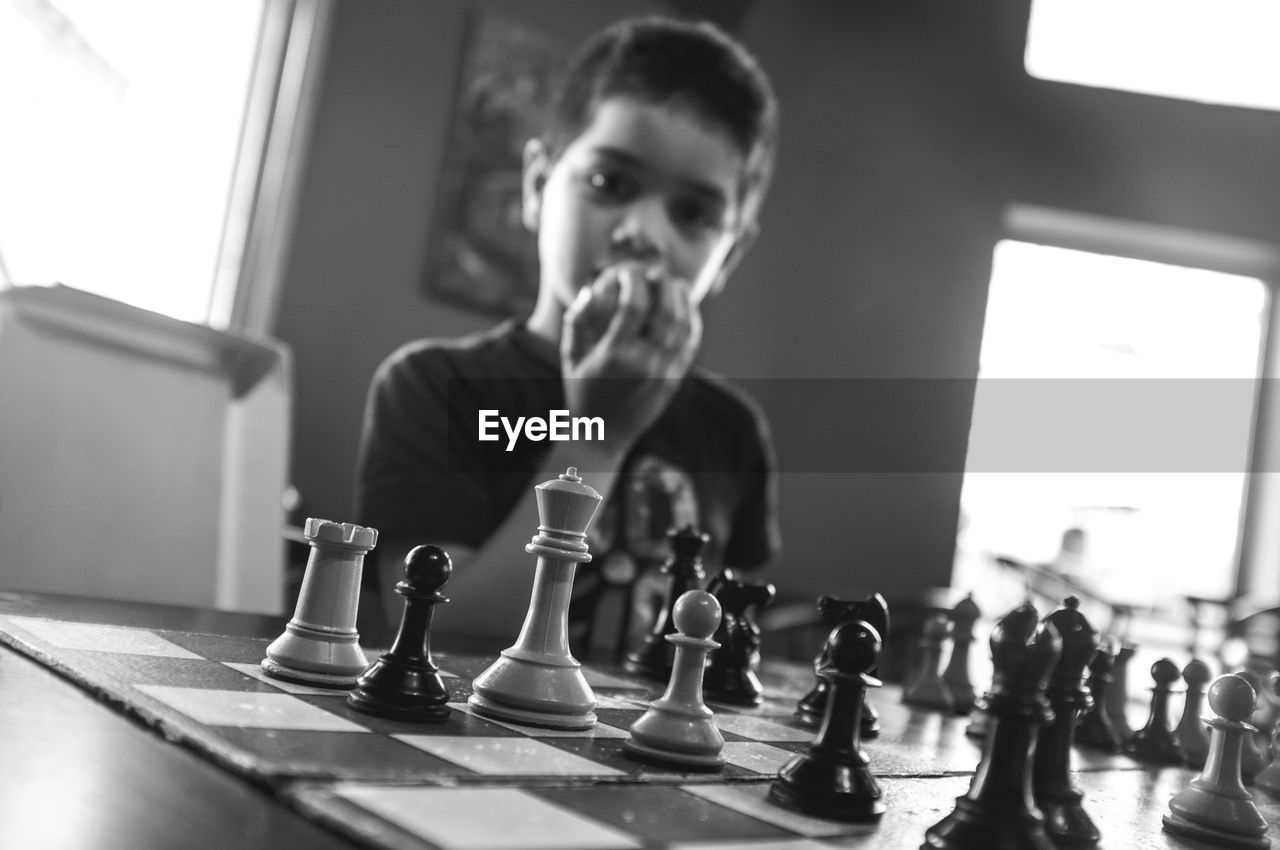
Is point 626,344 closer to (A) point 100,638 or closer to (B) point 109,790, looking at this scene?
(A) point 100,638

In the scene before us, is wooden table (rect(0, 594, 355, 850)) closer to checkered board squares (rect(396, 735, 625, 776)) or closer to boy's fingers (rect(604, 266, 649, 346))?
checkered board squares (rect(396, 735, 625, 776))

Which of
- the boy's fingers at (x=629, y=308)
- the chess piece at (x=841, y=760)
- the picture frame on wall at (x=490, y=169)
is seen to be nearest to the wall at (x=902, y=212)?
the picture frame on wall at (x=490, y=169)

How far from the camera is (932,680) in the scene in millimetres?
1262

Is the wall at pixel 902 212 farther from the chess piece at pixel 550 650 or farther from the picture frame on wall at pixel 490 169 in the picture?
the chess piece at pixel 550 650

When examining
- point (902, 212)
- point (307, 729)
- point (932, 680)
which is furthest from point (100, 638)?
point (902, 212)

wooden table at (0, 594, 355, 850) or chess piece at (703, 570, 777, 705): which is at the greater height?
chess piece at (703, 570, 777, 705)

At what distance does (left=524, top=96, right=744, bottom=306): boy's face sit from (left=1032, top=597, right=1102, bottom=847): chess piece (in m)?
0.96

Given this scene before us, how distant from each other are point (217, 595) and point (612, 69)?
1.04 metres

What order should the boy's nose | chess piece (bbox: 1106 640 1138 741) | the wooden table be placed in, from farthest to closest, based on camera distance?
the boy's nose → chess piece (bbox: 1106 640 1138 741) → the wooden table

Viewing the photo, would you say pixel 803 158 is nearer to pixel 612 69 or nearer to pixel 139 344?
pixel 612 69

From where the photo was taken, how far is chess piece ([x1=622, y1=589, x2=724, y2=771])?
2.09 ft

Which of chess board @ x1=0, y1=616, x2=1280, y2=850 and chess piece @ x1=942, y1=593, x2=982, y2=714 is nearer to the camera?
chess board @ x1=0, y1=616, x2=1280, y2=850

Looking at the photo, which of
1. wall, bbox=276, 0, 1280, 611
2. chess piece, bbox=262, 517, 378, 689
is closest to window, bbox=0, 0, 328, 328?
wall, bbox=276, 0, 1280, 611
